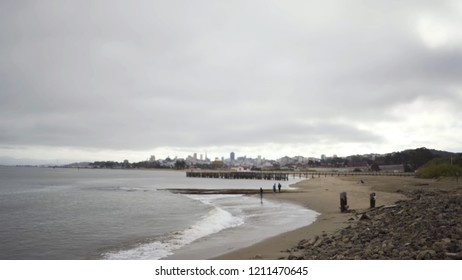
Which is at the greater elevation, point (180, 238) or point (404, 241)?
point (404, 241)

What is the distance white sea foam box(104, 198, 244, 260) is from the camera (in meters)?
11.1

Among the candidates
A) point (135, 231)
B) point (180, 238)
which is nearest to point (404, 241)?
point (180, 238)

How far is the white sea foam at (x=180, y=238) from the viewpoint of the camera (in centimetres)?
1112

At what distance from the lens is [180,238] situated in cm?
1357

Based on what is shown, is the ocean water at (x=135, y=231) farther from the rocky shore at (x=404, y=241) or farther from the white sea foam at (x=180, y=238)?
the rocky shore at (x=404, y=241)

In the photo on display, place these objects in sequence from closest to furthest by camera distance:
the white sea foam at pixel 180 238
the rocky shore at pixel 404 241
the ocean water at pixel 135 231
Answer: the rocky shore at pixel 404 241, the white sea foam at pixel 180 238, the ocean water at pixel 135 231

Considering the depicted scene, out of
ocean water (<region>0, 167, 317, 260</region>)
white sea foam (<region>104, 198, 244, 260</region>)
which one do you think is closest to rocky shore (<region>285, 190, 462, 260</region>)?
ocean water (<region>0, 167, 317, 260</region>)

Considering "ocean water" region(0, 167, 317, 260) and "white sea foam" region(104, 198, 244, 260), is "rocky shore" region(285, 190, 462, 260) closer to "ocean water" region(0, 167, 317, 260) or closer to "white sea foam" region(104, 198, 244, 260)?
"ocean water" region(0, 167, 317, 260)

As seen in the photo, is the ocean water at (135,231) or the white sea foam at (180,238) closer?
the white sea foam at (180,238)

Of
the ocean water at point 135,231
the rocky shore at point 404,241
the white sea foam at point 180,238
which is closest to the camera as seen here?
the rocky shore at point 404,241

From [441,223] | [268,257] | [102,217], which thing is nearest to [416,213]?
[441,223]

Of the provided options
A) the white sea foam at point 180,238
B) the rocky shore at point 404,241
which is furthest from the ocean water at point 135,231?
the rocky shore at point 404,241

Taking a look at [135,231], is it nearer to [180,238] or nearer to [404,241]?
[180,238]
